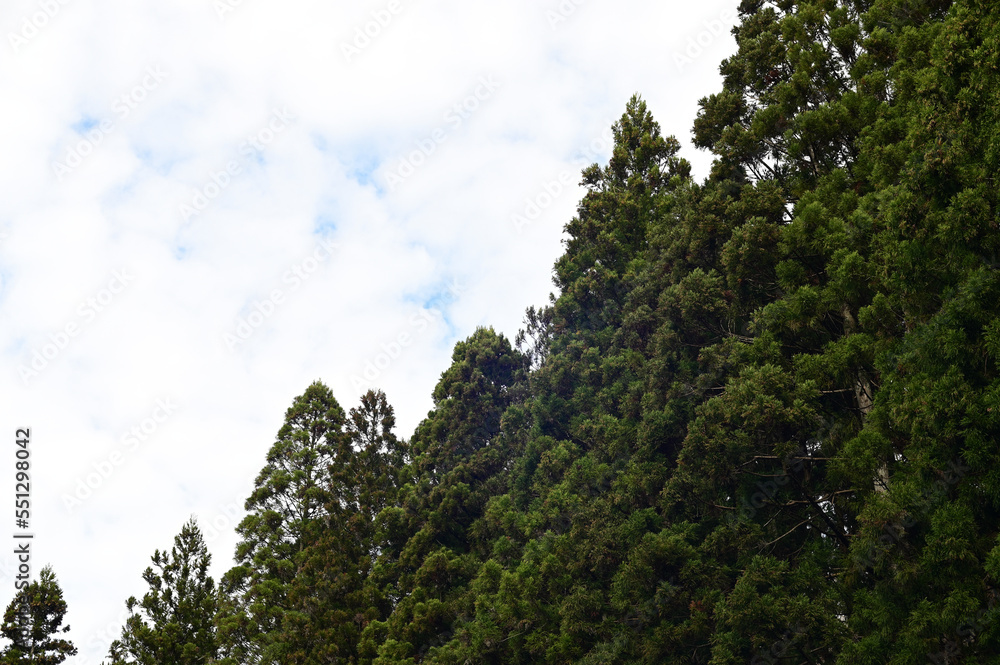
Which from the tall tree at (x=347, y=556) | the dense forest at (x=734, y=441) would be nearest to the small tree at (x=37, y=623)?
the dense forest at (x=734, y=441)

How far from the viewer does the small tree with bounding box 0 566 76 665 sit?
1728 cm

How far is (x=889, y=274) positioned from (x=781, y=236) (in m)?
3.69

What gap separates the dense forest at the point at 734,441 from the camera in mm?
7141

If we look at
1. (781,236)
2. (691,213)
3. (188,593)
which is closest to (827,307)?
(781,236)

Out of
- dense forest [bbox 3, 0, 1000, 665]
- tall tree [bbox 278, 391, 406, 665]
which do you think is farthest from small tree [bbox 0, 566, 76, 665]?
tall tree [bbox 278, 391, 406, 665]

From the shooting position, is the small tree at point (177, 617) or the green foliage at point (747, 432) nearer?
the green foliage at point (747, 432)

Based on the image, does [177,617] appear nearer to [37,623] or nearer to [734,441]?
[37,623]

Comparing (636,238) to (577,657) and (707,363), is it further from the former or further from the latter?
(577,657)

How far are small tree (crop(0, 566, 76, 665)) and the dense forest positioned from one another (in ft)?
1.72

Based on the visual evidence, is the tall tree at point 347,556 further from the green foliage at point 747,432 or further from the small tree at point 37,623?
the small tree at point 37,623

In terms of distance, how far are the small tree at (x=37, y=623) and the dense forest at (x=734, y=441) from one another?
0.53 meters

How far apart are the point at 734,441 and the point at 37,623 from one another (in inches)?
725

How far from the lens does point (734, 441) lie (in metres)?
10.7

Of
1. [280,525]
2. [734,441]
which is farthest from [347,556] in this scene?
[734,441]
